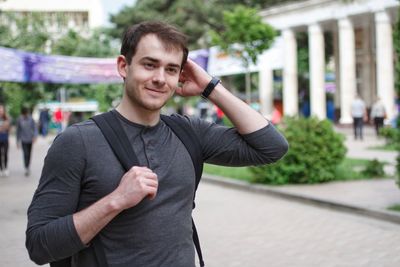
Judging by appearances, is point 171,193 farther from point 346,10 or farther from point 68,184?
point 346,10

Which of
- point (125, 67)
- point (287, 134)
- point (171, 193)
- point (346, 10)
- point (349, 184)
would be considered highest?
point (346, 10)

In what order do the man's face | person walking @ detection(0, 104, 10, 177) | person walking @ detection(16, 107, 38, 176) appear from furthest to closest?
person walking @ detection(16, 107, 38, 176) → person walking @ detection(0, 104, 10, 177) → the man's face

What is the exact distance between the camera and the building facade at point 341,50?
1251 inches

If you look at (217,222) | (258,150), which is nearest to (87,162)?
(258,150)

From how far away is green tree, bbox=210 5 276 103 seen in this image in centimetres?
2602

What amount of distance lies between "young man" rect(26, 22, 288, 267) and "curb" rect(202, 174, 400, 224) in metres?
7.44

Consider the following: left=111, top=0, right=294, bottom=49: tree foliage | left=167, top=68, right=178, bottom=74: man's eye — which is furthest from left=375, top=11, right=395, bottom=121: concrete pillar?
left=167, top=68, right=178, bottom=74: man's eye

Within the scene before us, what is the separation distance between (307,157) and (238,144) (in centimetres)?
1095

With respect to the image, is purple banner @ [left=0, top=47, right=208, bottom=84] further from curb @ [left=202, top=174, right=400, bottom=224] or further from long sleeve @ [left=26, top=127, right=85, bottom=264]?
long sleeve @ [left=26, top=127, right=85, bottom=264]

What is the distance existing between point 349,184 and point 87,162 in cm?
1157

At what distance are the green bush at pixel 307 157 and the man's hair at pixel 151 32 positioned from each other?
1107cm

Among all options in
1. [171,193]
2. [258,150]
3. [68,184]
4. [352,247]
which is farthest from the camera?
[352,247]

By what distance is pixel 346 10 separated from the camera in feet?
110

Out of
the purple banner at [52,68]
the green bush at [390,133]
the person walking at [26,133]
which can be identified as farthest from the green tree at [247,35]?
the green bush at [390,133]
